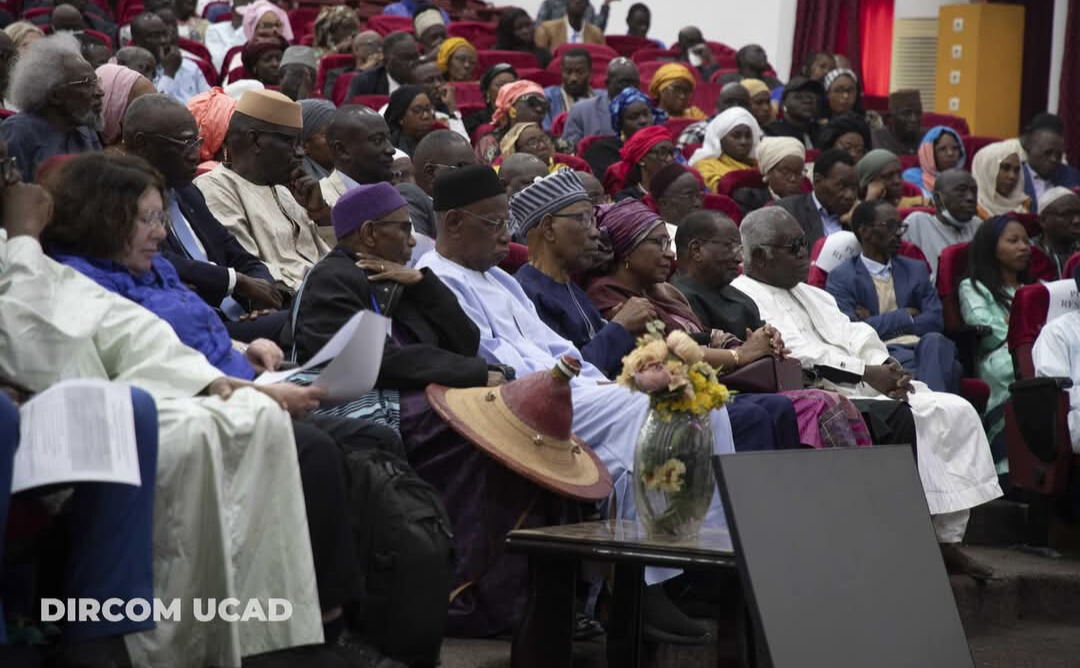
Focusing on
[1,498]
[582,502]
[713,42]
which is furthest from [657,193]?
[713,42]

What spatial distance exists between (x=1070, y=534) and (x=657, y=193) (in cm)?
237

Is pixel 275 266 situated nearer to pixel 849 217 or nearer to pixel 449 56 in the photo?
pixel 849 217

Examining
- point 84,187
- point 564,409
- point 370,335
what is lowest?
point 564,409

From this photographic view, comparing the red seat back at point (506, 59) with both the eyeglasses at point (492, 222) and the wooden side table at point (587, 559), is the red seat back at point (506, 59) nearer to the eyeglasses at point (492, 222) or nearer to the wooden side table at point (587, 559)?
the eyeglasses at point (492, 222)

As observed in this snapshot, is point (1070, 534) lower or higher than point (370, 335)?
lower

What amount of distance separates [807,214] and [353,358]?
5068 millimetres

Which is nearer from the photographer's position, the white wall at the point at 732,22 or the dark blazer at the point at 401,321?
the dark blazer at the point at 401,321

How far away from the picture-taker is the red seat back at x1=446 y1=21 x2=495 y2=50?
14.0m

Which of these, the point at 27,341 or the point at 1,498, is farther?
the point at 27,341

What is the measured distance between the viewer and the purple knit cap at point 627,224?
5340 mm

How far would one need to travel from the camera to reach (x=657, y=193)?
23.2 ft

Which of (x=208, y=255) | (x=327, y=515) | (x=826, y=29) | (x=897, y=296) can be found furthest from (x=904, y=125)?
(x=327, y=515)

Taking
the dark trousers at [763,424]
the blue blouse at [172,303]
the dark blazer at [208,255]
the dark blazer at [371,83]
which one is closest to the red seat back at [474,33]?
the dark blazer at [371,83]

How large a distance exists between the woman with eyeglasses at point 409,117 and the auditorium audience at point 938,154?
14.8ft
